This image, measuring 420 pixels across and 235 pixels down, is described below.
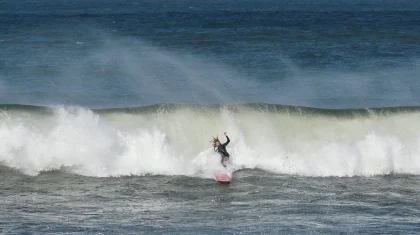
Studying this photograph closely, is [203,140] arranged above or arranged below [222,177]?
above

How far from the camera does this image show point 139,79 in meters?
45.1

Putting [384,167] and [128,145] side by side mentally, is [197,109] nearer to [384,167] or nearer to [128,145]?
[128,145]

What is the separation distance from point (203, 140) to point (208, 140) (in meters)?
0.20

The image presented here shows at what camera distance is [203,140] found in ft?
107

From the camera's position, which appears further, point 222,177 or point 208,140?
point 208,140

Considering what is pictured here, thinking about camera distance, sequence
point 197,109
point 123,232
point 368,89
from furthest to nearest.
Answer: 1. point 368,89
2. point 197,109
3. point 123,232

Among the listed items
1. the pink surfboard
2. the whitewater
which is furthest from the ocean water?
the pink surfboard

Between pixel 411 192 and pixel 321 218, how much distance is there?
16.0 feet

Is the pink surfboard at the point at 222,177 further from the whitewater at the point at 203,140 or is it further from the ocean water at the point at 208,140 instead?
the whitewater at the point at 203,140

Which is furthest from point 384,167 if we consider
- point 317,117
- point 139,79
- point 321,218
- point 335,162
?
point 139,79

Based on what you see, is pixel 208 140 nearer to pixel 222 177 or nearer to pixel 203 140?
pixel 203 140

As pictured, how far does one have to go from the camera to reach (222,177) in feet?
90.2

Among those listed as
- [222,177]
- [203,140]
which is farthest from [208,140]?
[222,177]

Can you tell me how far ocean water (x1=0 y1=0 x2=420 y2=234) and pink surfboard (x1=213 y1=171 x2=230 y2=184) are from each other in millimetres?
239
